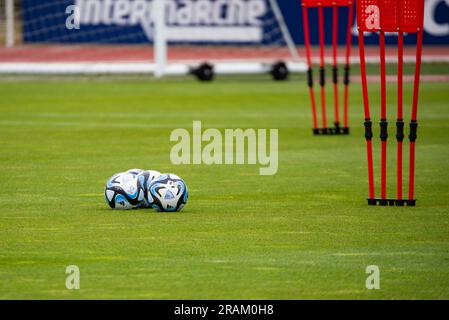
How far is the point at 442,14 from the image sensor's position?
4534 centimetres

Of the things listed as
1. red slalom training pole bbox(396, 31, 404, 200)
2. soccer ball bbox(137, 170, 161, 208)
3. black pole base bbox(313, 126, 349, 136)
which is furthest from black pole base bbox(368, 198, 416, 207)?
black pole base bbox(313, 126, 349, 136)

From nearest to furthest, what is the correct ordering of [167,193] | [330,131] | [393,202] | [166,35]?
1. [167,193]
2. [393,202]
3. [330,131]
4. [166,35]

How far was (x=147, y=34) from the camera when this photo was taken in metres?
43.2

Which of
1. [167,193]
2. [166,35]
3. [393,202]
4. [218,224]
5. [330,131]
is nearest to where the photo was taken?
[218,224]

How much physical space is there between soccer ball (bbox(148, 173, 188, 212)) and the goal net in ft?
84.5

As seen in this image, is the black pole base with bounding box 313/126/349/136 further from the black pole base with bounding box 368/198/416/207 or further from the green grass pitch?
the black pole base with bounding box 368/198/416/207

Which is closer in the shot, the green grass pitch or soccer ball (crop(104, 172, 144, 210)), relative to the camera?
the green grass pitch

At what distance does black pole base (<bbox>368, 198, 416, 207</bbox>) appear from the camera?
532 inches

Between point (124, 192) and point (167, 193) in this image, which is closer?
point (167, 193)

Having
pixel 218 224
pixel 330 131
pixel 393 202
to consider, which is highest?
pixel 330 131

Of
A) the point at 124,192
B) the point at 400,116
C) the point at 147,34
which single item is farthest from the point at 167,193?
the point at 147,34

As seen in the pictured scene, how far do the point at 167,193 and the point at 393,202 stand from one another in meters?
2.38

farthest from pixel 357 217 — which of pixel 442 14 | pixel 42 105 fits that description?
pixel 442 14

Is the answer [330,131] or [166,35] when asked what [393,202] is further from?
[166,35]
